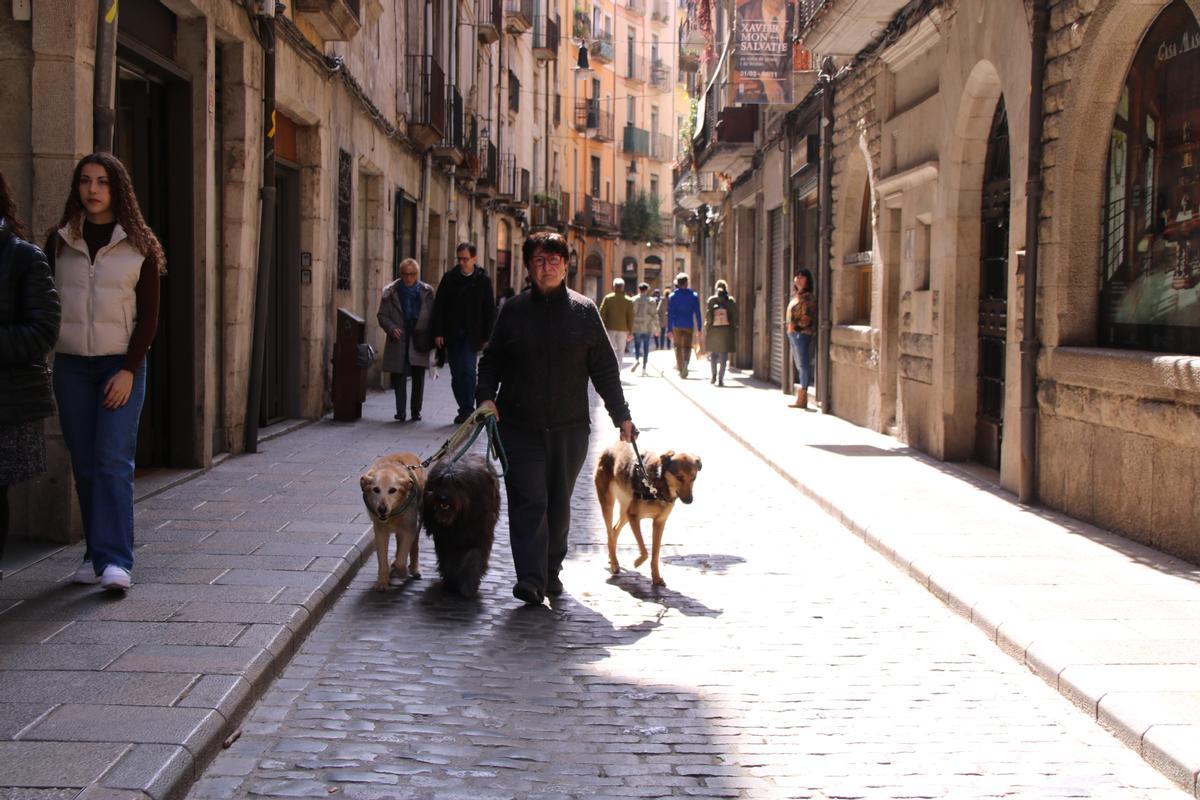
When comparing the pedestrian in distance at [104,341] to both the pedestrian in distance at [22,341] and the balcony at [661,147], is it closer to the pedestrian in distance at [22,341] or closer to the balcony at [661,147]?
the pedestrian in distance at [22,341]

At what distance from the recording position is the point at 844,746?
457cm

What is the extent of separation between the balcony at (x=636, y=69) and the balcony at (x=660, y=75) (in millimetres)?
526

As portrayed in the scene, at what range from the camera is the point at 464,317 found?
1434cm

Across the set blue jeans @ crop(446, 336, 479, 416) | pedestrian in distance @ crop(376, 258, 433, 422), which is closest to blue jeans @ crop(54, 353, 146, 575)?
blue jeans @ crop(446, 336, 479, 416)

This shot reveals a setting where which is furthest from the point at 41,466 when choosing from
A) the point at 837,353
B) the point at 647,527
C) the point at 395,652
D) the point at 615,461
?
the point at 837,353

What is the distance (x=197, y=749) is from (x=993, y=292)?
9.18 m

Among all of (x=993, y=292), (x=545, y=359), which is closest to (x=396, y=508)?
(x=545, y=359)

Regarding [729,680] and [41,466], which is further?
[41,466]

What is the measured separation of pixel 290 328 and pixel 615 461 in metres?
7.92

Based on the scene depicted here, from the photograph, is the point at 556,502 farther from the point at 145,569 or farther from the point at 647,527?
the point at 647,527

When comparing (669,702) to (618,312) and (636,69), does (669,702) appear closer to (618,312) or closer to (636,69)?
(618,312)

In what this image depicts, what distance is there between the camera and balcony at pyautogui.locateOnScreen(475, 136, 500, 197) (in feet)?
102

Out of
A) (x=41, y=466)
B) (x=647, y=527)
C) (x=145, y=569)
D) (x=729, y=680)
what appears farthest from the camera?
(x=647, y=527)

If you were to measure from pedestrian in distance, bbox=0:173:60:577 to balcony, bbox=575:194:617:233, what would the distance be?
54.3 meters
